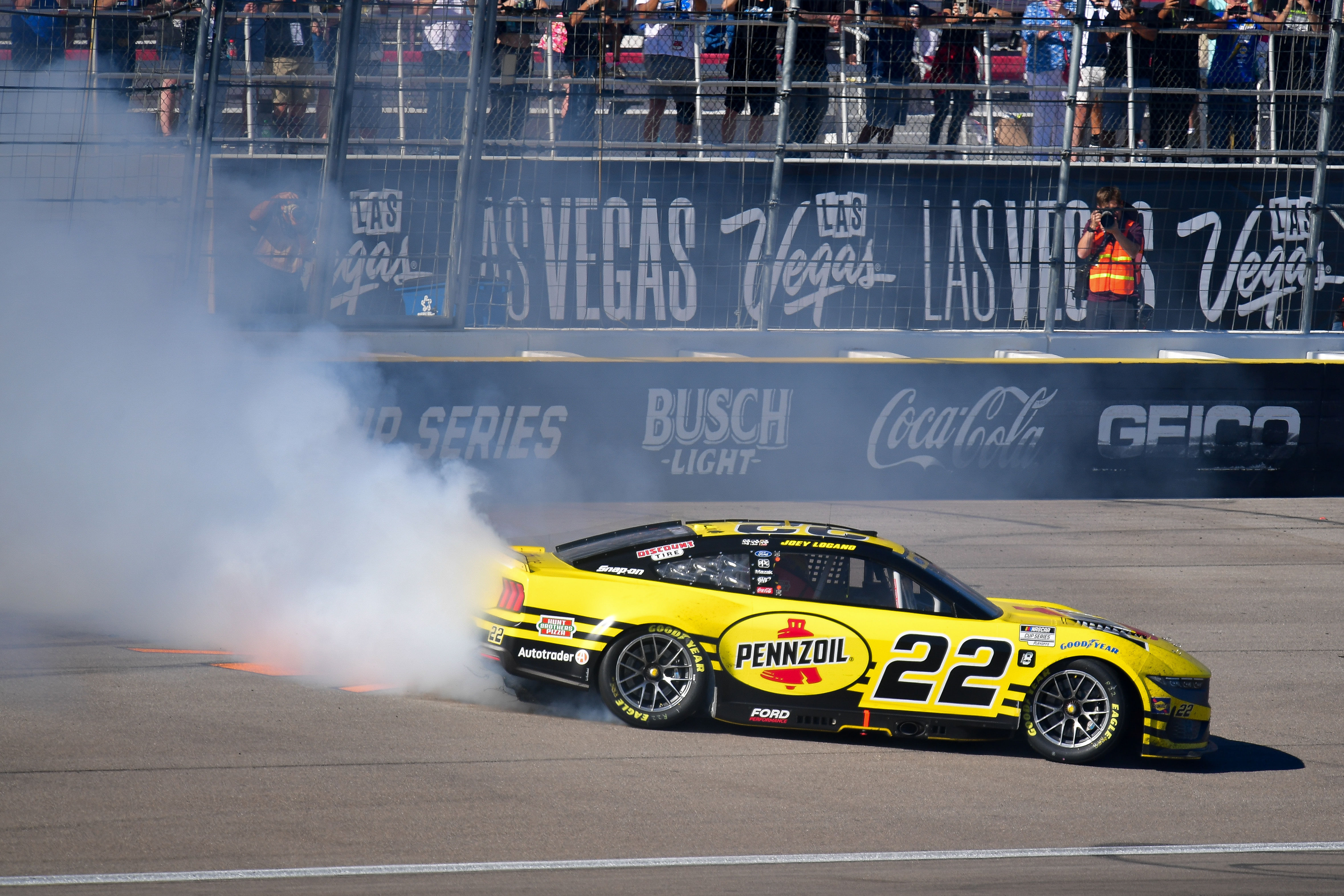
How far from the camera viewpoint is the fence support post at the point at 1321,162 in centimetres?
1441

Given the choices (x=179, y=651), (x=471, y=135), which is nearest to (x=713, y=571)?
(x=179, y=651)

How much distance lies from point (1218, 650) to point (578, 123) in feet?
23.2

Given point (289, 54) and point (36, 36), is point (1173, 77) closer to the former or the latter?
point (289, 54)

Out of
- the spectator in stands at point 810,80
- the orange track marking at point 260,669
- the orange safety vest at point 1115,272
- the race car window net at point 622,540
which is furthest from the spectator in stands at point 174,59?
the orange safety vest at point 1115,272

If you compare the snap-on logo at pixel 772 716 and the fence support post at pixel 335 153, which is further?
the fence support post at pixel 335 153

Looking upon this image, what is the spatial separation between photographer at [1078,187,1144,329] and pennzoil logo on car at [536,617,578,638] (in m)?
9.30

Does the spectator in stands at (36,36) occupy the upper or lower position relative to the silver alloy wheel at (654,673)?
upper

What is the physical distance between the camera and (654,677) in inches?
274

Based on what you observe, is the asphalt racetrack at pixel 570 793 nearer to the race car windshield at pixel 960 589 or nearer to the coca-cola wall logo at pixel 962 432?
Result: the race car windshield at pixel 960 589

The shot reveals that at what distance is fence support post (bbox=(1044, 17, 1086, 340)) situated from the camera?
13938 millimetres

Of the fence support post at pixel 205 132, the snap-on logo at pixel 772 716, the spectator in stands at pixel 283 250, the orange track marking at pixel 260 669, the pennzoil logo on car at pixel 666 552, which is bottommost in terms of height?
the orange track marking at pixel 260 669

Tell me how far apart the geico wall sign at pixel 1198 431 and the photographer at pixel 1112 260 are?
42.5 inches

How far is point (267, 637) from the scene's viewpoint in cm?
813

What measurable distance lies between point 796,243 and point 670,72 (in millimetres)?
1991
